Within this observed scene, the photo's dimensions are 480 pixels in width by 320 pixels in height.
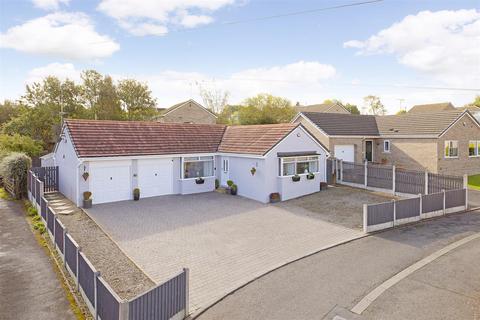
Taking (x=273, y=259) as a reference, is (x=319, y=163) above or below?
above

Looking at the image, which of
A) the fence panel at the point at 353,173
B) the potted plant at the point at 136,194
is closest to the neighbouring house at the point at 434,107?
the fence panel at the point at 353,173

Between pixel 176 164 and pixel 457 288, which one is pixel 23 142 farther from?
pixel 457 288

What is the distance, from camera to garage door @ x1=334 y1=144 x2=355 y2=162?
2889cm

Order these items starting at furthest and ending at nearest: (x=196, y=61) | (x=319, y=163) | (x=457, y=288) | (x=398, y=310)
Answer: (x=196, y=61)
(x=319, y=163)
(x=457, y=288)
(x=398, y=310)

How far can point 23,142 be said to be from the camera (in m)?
27.3

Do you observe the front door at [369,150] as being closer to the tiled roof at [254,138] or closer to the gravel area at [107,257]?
the tiled roof at [254,138]

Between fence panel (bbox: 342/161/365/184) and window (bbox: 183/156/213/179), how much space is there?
9776 millimetres

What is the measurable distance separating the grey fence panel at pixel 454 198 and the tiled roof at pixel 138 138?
14.0 metres

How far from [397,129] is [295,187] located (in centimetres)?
1624

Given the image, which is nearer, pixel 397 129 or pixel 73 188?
pixel 73 188

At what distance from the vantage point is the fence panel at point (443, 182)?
17688mm

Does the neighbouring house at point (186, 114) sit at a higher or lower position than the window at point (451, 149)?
higher

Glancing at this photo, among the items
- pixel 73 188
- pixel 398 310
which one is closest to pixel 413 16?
pixel 398 310

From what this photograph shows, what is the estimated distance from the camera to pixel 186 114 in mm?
45844
